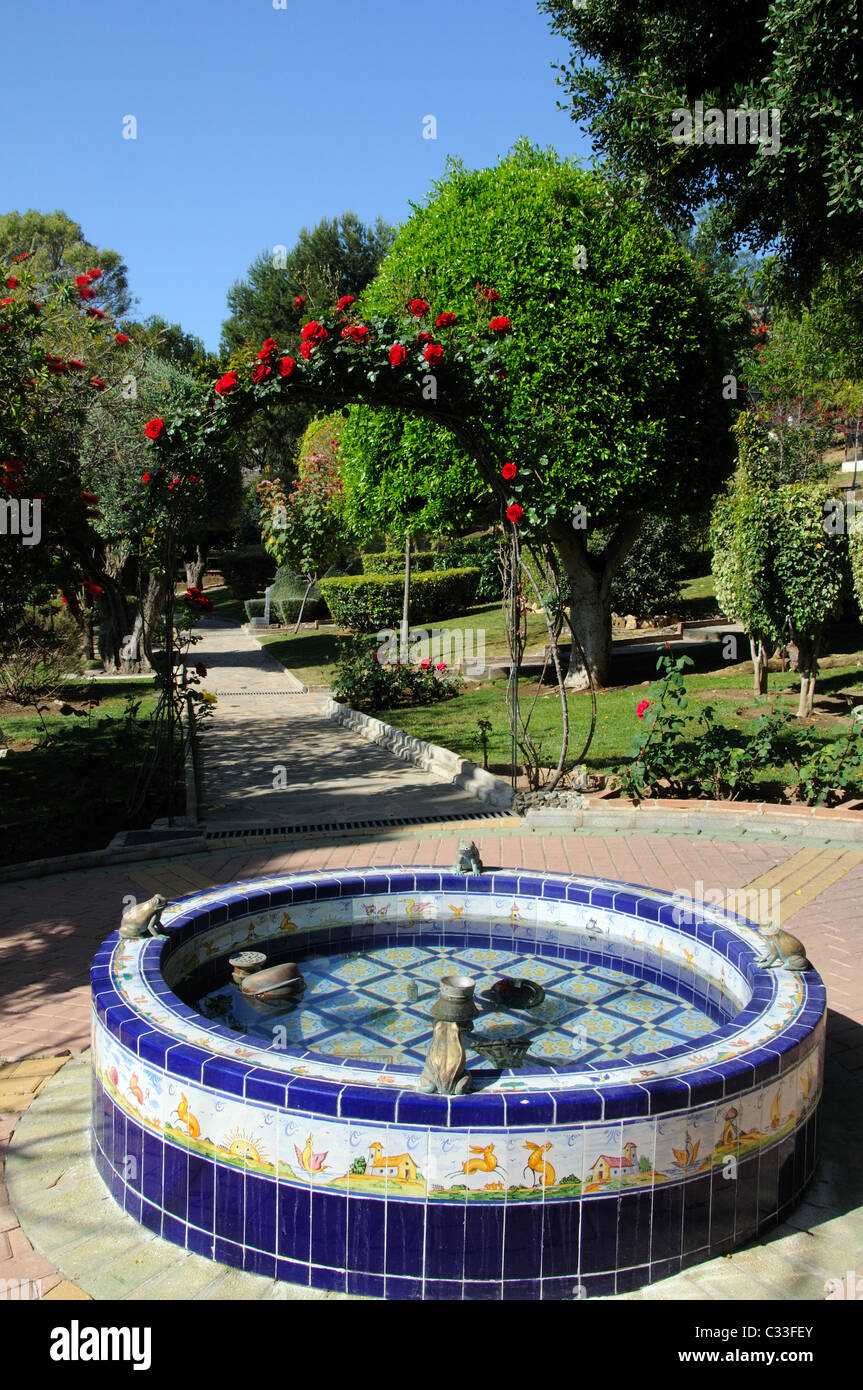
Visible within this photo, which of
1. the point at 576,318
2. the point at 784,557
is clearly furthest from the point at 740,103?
the point at 784,557

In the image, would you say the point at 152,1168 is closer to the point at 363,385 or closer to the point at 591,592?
the point at 363,385

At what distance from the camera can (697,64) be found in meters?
11.2

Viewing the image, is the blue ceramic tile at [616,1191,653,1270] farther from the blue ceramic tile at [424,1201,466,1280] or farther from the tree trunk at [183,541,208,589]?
the tree trunk at [183,541,208,589]

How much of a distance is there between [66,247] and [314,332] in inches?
2028

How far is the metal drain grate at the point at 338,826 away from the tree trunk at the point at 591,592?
7.89 metres

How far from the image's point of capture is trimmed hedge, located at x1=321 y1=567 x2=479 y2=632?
27062mm

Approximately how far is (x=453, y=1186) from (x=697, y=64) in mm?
12111

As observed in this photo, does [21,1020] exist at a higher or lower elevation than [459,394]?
lower

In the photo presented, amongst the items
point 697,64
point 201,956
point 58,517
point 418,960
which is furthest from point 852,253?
point 201,956

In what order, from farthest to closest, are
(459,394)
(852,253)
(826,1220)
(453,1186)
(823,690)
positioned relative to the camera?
(823,690)
(852,253)
(459,394)
(826,1220)
(453,1186)

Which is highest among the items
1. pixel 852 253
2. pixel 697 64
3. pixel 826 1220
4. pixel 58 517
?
pixel 697 64

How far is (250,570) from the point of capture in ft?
138
